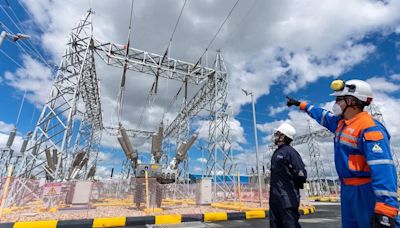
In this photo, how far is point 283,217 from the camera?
2.80m

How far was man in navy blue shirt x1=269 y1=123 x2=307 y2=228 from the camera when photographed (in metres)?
2.82

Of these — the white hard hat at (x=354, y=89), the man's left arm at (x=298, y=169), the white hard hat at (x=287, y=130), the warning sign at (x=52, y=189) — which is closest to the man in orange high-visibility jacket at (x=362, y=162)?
the white hard hat at (x=354, y=89)

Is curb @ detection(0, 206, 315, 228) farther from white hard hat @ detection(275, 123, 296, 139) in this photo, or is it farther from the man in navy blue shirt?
white hard hat @ detection(275, 123, 296, 139)

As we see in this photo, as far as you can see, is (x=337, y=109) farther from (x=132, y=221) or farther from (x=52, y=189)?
(x=52, y=189)

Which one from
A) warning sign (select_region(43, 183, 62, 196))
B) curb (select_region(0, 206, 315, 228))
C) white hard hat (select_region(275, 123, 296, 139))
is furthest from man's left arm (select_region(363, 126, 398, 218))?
warning sign (select_region(43, 183, 62, 196))

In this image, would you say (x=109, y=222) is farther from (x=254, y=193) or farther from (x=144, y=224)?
(x=254, y=193)

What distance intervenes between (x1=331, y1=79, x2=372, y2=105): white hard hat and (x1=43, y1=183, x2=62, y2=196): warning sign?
31.2 feet

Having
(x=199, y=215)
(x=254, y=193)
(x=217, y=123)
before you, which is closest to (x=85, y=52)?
(x=217, y=123)

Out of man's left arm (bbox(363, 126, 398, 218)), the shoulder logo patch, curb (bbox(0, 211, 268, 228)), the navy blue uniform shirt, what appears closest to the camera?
man's left arm (bbox(363, 126, 398, 218))

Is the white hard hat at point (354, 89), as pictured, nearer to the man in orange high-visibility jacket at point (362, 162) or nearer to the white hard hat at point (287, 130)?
→ the man in orange high-visibility jacket at point (362, 162)

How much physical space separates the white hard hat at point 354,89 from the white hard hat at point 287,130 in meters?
1.35

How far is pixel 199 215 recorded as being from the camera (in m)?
7.64

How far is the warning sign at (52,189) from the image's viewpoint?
823 centimetres

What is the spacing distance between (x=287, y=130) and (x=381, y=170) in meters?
1.88
